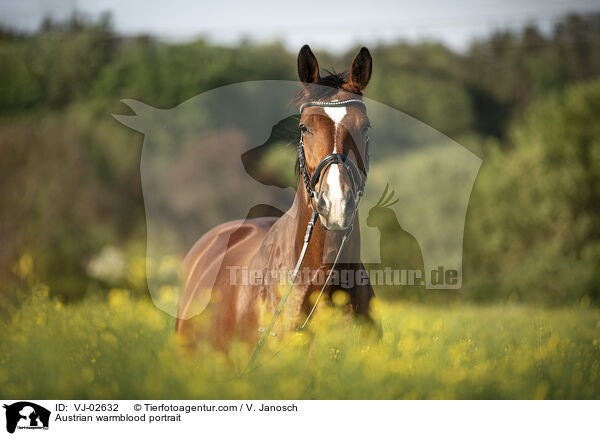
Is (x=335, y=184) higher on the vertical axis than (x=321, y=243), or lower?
higher

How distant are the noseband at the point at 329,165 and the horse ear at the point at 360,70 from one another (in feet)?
0.59

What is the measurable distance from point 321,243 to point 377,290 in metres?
9.05

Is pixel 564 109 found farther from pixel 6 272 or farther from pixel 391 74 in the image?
pixel 6 272

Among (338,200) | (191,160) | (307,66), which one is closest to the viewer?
(338,200)

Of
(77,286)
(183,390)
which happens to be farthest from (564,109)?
(183,390)

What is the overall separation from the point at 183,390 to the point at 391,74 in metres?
23.8

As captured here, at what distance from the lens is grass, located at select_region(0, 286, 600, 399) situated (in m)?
3.54

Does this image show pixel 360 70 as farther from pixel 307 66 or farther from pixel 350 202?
pixel 350 202

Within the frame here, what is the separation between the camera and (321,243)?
3557mm

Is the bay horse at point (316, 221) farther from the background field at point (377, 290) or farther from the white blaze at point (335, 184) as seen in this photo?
the background field at point (377, 290)
